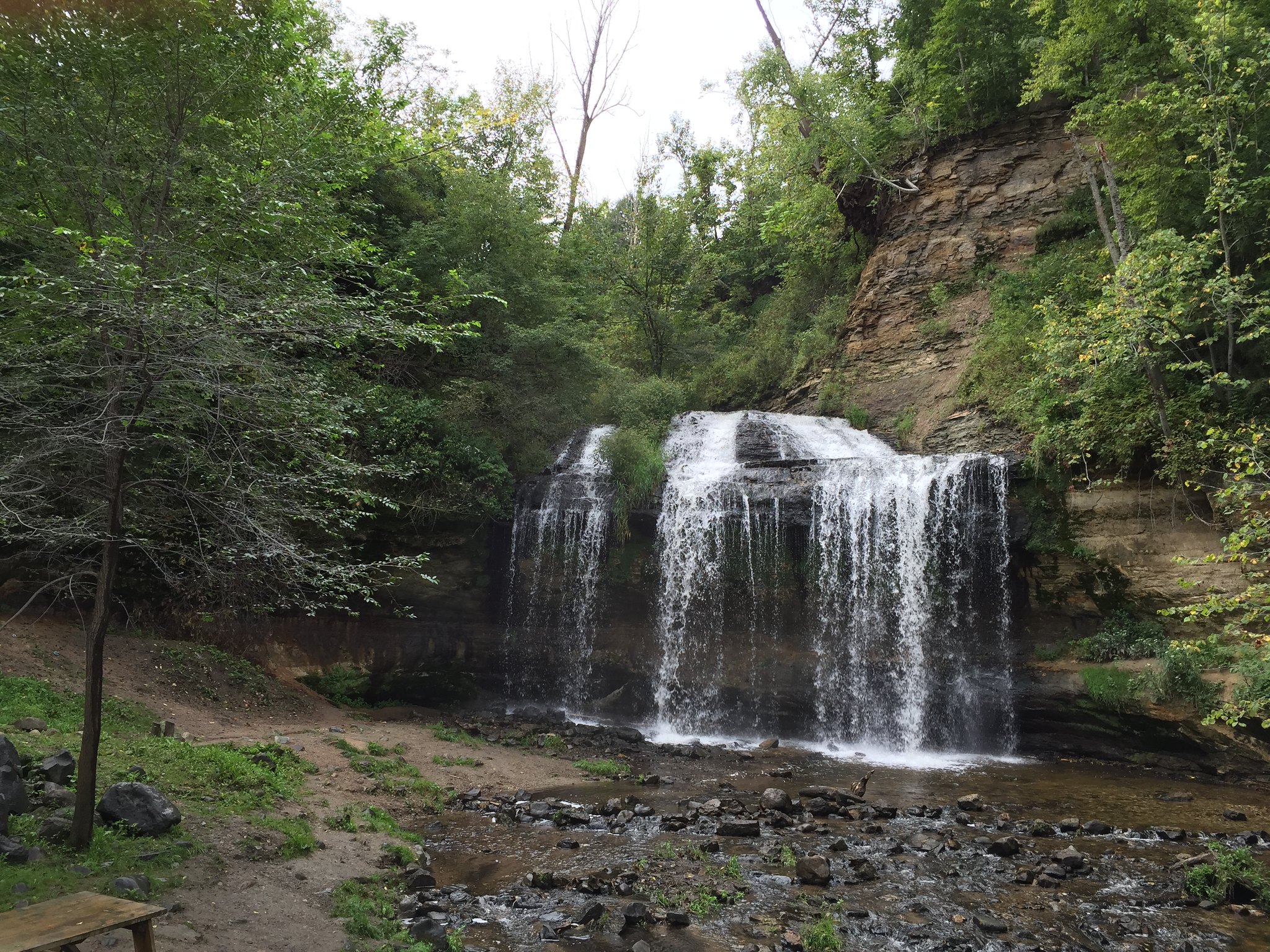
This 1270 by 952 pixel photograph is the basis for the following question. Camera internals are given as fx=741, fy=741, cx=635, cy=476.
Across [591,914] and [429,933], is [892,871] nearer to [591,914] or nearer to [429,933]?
[591,914]

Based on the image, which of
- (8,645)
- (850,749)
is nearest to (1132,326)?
(850,749)

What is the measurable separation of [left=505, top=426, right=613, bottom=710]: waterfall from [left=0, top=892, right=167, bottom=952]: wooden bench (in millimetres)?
12395

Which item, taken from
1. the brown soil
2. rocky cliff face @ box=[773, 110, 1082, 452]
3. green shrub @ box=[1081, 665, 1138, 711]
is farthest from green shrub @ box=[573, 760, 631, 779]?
rocky cliff face @ box=[773, 110, 1082, 452]

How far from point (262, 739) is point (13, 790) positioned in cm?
480

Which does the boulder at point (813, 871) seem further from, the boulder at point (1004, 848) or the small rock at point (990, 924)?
the boulder at point (1004, 848)

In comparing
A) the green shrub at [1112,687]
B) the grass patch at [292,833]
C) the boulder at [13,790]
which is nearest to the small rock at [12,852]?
the boulder at [13,790]

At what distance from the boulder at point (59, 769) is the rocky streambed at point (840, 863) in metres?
3.15

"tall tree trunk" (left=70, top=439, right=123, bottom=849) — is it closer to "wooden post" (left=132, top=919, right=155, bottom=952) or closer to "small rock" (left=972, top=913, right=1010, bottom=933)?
"wooden post" (left=132, top=919, right=155, bottom=952)

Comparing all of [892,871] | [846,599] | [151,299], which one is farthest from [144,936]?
[846,599]

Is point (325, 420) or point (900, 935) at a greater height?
point (325, 420)

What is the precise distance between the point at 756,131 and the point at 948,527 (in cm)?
2479

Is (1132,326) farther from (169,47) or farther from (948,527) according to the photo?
(169,47)

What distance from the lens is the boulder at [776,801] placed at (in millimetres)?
9305

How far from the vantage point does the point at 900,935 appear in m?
5.82
